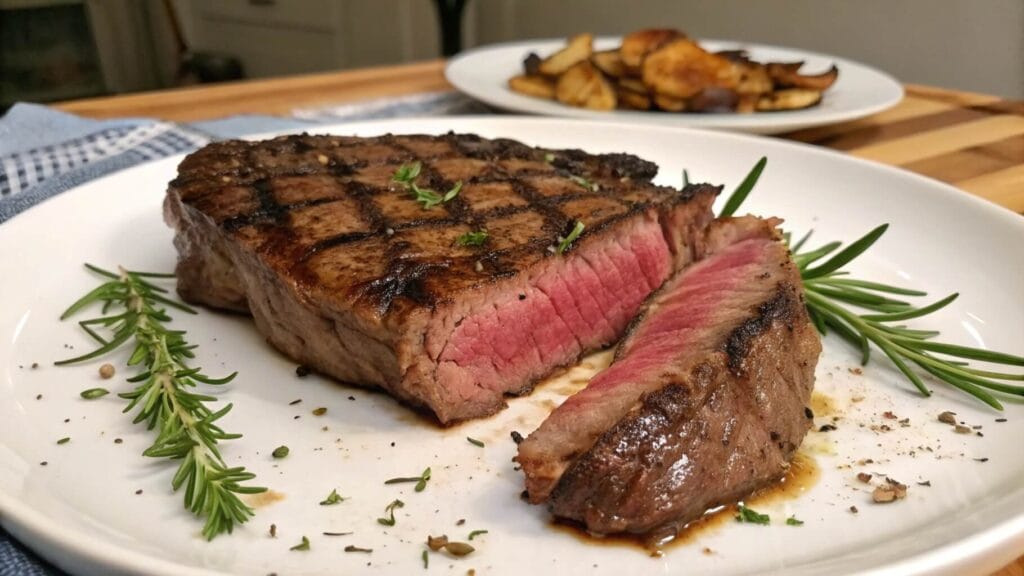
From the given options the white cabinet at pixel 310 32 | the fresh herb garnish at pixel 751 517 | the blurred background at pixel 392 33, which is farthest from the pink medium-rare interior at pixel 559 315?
the white cabinet at pixel 310 32

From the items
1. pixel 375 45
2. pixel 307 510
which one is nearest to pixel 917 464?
pixel 307 510

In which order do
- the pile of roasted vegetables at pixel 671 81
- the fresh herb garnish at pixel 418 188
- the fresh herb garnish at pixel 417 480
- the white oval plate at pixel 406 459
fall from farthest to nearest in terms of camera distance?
1. the pile of roasted vegetables at pixel 671 81
2. the fresh herb garnish at pixel 418 188
3. the fresh herb garnish at pixel 417 480
4. the white oval plate at pixel 406 459

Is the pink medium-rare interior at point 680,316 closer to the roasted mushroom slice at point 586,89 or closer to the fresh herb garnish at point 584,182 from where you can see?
the fresh herb garnish at point 584,182

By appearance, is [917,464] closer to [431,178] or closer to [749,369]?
[749,369]

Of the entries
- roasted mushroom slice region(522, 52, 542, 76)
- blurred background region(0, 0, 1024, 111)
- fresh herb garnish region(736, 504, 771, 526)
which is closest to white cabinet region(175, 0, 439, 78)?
blurred background region(0, 0, 1024, 111)

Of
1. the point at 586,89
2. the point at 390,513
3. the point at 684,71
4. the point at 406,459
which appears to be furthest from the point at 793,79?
the point at 390,513

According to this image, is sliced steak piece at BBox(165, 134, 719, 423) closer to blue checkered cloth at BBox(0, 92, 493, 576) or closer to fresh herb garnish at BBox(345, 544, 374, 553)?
fresh herb garnish at BBox(345, 544, 374, 553)
